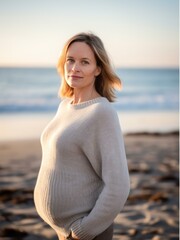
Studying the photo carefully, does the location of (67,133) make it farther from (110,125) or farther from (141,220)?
(141,220)

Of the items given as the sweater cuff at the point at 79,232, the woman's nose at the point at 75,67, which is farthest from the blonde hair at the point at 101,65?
the sweater cuff at the point at 79,232

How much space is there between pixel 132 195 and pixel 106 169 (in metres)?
3.27

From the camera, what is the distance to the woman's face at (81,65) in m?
1.99

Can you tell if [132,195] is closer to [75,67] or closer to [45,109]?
[75,67]

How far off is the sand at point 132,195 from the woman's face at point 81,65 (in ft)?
7.11

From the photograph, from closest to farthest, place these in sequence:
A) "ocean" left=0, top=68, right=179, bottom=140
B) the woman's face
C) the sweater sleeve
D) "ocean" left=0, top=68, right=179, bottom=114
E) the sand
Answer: the sweater sleeve, the woman's face, the sand, "ocean" left=0, top=68, right=179, bottom=140, "ocean" left=0, top=68, right=179, bottom=114

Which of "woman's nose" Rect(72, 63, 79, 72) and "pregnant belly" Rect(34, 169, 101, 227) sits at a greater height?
"woman's nose" Rect(72, 63, 79, 72)

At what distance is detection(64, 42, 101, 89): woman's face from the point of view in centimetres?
199

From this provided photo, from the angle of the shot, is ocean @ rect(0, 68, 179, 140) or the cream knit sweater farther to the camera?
ocean @ rect(0, 68, 179, 140)

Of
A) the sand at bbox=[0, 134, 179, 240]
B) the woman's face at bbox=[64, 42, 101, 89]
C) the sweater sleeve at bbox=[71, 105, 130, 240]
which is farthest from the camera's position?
the sand at bbox=[0, 134, 179, 240]

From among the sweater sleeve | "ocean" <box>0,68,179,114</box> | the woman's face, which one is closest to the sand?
"ocean" <box>0,68,179,114</box>

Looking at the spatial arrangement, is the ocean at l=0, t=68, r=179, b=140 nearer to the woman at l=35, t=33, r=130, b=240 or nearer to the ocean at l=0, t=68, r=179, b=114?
the ocean at l=0, t=68, r=179, b=114

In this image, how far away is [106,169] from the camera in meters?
1.84

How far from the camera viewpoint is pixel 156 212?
14.9 ft
